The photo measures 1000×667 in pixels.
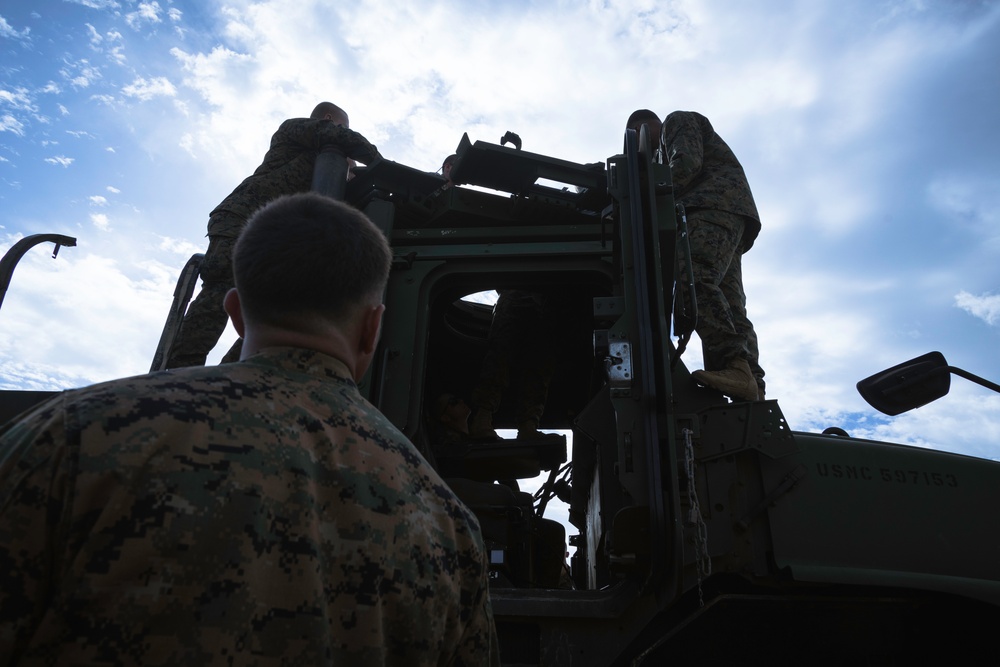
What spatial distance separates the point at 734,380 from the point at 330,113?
326 cm

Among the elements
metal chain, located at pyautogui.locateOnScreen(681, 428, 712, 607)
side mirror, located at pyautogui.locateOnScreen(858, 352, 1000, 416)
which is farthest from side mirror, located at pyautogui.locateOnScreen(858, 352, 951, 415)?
metal chain, located at pyautogui.locateOnScreen(681, 428, 712, 607)

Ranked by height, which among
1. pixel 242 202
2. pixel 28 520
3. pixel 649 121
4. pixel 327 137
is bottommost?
pixel 28 520

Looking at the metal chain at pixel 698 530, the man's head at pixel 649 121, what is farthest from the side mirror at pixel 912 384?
the man's head at pixel 649 121

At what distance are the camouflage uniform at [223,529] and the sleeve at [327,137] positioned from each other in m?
2.92

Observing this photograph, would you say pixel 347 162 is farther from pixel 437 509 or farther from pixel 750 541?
pixel 437 509

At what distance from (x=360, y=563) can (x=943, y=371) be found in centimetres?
264

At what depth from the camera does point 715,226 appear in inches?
141

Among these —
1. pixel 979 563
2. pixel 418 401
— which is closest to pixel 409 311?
pixel 418 401

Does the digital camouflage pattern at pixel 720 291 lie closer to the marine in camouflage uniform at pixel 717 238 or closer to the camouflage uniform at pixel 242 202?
the marine in camouflage uniform at pixel 717 238

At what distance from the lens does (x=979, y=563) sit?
253cm

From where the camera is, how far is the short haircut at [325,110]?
4812mm

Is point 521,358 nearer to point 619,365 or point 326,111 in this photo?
point 619,365

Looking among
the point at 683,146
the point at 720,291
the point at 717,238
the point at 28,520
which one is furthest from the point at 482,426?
the point at 28,520

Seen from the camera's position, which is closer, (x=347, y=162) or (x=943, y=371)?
(x=943, y=371)
